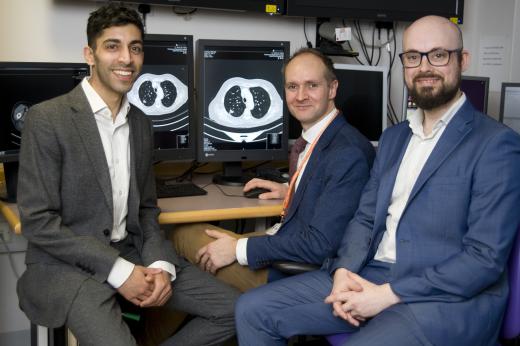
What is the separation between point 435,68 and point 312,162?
1.61ft

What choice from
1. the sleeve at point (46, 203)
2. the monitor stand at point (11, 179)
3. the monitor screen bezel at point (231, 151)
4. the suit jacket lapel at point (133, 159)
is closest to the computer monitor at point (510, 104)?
the monitor screen bezel at point (231, 151)

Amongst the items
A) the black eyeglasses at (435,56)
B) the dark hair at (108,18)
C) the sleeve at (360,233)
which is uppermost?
the dark hair at (108,18)

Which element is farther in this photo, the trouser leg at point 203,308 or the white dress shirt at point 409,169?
the trouser leg at point 203,308

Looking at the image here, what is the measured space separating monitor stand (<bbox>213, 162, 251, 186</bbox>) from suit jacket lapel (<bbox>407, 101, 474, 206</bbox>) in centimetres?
105

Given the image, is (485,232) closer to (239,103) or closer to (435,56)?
(435,56)

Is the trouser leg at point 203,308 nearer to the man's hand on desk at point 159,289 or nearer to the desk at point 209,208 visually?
the man's hand on desk at point 159,289

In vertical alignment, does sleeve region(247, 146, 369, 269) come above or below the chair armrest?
above

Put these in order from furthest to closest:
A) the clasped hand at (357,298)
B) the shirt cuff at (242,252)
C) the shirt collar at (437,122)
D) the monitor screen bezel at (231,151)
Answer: the monitor screen bezel at (231,151) → the shirt cuff at (242,252) → the shirt collar at (437,122) → the clasped hand at (357,298)

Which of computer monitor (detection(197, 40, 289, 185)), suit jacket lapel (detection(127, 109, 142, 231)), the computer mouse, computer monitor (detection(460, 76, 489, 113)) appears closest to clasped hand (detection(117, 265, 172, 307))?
suit jacket lapel (detection(127, 109, 142, 231))

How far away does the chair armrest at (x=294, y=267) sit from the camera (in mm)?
1837

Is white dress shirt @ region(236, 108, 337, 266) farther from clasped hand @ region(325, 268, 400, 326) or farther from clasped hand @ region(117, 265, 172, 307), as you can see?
clasped hand @ region(325, 268, 400, 326)

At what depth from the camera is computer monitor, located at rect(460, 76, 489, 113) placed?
317 centimetres

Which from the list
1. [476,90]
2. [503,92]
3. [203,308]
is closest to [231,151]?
[203,308]

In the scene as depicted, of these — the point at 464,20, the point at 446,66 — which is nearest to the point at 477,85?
the point at 464,20
